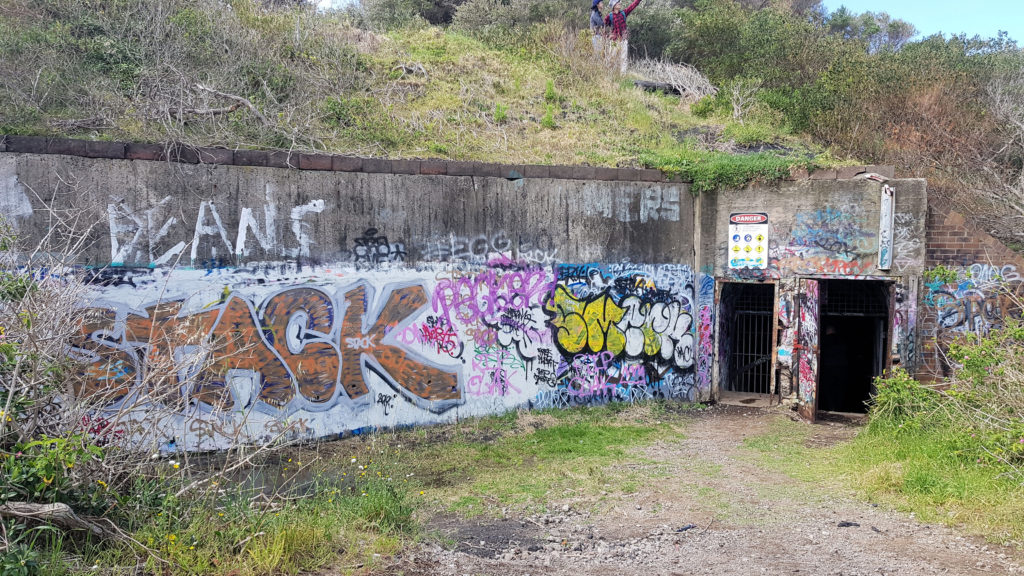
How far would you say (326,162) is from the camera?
8.52 metres

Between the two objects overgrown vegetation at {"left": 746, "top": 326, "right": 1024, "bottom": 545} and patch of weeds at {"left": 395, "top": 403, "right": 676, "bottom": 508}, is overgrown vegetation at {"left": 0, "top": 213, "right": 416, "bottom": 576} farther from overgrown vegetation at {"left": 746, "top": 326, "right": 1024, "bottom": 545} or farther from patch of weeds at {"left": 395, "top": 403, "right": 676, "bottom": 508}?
overgrown vegetation at {"left": 746, "top": 326, "right": 1024, "bottom": 545}

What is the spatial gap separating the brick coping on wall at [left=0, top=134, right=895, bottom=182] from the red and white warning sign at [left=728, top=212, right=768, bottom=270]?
0.82 m

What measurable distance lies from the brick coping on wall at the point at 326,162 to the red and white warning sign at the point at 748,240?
0.82 metres

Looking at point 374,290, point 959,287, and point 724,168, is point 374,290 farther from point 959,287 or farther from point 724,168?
point 959,287

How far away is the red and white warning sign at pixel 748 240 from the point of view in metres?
10.3

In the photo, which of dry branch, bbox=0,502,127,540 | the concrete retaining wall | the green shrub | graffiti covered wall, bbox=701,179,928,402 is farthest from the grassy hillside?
dry branch, bbox=0,502,127,540

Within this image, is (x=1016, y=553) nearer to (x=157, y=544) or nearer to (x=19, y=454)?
(x=157, y=544)

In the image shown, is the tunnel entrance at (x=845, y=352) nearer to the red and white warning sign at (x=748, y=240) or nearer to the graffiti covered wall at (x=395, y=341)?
the red and white warning sign at (x=748, y=240)

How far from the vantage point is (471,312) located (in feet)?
31.0

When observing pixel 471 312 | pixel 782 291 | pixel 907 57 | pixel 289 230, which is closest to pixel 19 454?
pixel 289 230

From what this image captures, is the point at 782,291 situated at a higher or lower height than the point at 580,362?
higher

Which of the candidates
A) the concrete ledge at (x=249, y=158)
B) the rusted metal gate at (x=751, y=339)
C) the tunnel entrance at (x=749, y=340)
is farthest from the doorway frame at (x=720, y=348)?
the concrete ledge at (x=249, y=158)

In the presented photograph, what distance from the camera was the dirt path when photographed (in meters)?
5.05

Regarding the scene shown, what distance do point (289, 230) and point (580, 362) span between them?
14.6 ft
